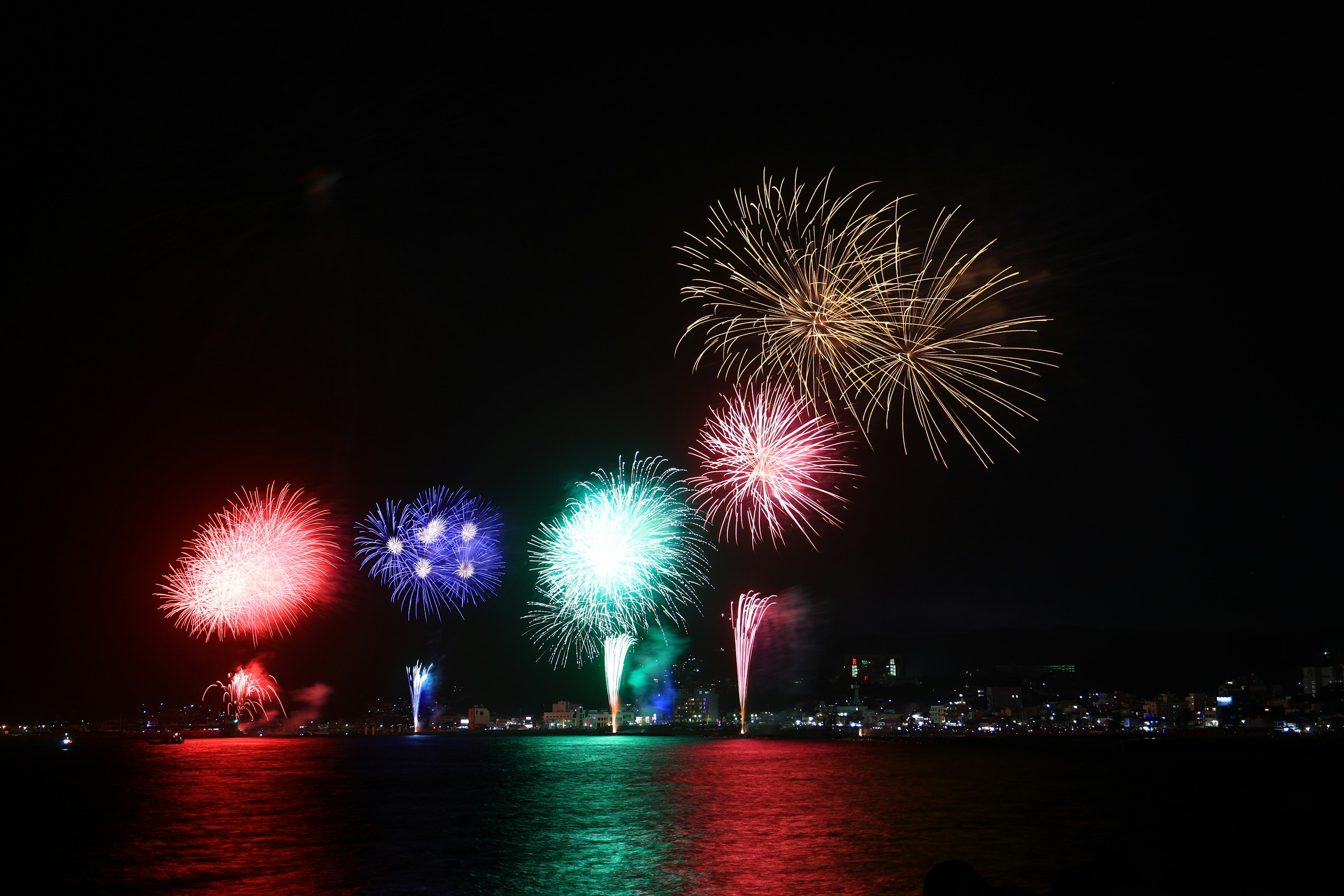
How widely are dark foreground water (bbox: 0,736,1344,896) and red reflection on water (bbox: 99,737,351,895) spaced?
0.15m

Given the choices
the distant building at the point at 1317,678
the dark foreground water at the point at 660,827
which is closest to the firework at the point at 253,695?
the dark foreground water at the point at 660,827

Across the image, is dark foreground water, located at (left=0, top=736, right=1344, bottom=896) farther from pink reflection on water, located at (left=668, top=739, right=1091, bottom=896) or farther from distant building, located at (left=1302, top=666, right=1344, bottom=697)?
distant building, located at (left=1302, top=666, right=1344, bottom=697)

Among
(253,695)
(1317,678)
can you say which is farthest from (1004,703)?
(253,695)

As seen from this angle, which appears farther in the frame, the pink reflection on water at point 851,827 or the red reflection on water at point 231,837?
the red reflection on water at point 231,837

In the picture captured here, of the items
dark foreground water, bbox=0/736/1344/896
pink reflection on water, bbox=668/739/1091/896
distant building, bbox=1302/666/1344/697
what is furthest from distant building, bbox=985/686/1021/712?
pink reflection on water, bbox=668/739/1091/896

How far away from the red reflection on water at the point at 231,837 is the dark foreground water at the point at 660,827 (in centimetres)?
15

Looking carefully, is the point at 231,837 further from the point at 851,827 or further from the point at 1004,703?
the point at 1004,703

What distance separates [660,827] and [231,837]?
13826 millimetres

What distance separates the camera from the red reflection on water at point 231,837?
2138cm

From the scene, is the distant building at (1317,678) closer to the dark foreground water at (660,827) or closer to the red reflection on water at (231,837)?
the dark foreground water at (660,827)

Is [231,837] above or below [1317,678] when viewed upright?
above

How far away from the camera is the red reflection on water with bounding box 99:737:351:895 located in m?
21.4

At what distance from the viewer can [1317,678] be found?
175625mm

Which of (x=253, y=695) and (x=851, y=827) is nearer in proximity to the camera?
(x=851, y=827)
